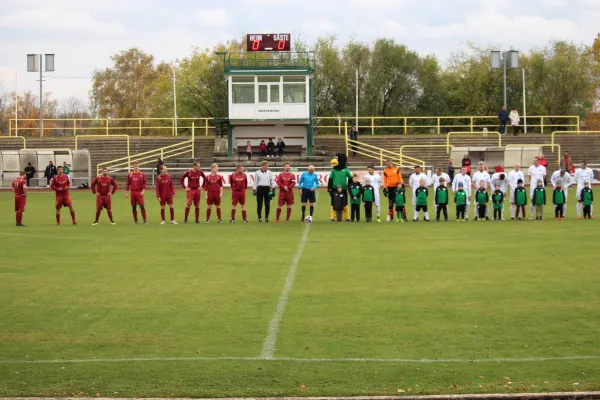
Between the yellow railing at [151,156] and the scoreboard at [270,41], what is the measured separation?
612 centimetres

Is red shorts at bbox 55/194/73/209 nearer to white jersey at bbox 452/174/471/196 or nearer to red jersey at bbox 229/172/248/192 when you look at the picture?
red jersey at bbox 229/172/248/192

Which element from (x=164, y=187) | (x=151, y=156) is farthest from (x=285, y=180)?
(x=151, y=156)

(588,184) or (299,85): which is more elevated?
(299,85)

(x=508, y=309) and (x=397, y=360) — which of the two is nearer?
(x=397, y=360)

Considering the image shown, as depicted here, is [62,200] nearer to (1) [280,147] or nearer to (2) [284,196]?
(2) [284,196]

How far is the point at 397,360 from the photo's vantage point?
9.40m

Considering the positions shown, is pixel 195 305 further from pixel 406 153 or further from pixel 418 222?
pixel 406 153

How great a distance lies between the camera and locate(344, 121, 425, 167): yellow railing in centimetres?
5037

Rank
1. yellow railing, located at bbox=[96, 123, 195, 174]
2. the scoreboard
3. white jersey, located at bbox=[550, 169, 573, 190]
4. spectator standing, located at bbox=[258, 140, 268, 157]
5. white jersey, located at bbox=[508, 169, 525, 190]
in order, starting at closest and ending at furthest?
white jersey, located at bbox=[550, 169, 573, 190]
white jersey, located at bbox=[508, 169, 525, 190]
yellow railing, located at bbox=[96, 123, 195, 174]
spectator standing, located at bbox=[258, 140, 268, 157]
the scoreboard

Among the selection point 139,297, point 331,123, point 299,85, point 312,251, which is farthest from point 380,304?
point 331,123

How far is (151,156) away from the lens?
5072 cm

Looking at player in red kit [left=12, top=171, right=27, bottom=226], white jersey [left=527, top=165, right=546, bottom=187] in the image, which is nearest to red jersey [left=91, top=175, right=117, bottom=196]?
player in red kit [left=12, top=171, right=27, bottom=226]

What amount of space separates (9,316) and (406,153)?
42665 mm

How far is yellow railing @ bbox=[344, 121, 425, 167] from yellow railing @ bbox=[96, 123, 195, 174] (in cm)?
931
